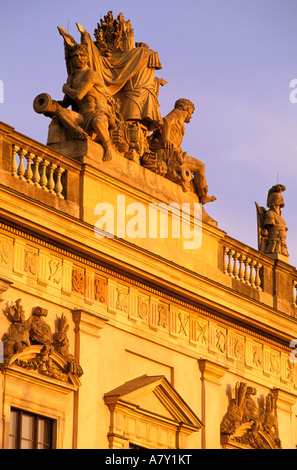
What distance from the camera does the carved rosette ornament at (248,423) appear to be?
2720 cm

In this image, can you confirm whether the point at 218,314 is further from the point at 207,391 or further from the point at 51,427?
the point at 51,427

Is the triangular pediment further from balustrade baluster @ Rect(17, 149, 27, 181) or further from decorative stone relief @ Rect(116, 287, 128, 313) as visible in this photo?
balustrade baluster @ Rect(17, 149, 27, 181)

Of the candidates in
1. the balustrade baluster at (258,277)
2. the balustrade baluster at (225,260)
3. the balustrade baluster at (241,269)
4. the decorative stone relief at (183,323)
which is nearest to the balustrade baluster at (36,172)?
the decorative stone relief at (183,323)

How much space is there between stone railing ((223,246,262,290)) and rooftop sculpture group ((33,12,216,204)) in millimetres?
1111

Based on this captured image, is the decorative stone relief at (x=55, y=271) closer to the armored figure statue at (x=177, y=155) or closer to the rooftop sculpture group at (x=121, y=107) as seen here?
the rooftop sculpture group at (x=121, y=107)

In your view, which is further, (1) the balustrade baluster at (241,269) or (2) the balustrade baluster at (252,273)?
(2) the balustrade baluster at (252,273)

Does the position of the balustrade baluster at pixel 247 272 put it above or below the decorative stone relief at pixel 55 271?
above

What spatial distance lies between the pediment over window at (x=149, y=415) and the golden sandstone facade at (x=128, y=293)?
2cm

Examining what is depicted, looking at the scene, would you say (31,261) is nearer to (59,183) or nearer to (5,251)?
(5,251)

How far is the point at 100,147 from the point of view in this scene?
25969 millimetres

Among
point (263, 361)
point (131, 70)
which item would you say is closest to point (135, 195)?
point (131, 70)

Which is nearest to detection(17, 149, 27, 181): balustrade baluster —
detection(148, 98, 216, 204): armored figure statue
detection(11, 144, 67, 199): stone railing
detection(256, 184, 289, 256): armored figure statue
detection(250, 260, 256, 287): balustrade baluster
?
detection(11, 144, 67, 199): stone railing

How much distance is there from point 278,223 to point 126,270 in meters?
5.80
